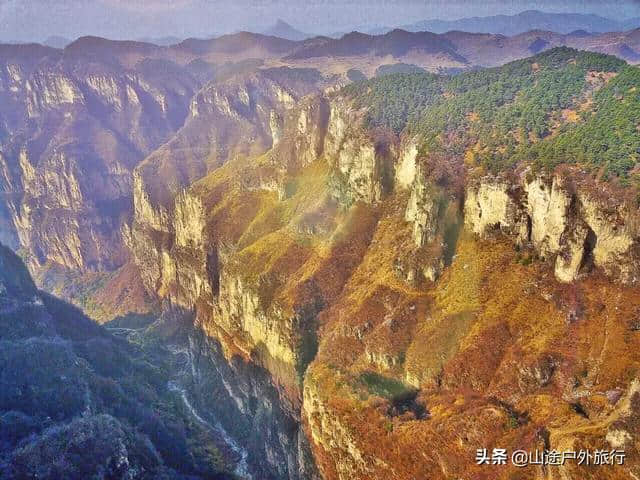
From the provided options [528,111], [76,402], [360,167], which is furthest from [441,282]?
[76,402]

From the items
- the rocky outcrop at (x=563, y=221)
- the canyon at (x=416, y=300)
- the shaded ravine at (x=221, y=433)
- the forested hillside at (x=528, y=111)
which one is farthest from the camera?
the shaded ravine at (x=221, y=433)

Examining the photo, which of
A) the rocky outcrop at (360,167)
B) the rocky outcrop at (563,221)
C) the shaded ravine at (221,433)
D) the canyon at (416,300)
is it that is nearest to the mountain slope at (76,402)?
the shaded ravine at (221,433)

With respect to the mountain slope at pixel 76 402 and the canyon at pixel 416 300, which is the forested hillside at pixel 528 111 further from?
the mountain slope at pixel 76 402

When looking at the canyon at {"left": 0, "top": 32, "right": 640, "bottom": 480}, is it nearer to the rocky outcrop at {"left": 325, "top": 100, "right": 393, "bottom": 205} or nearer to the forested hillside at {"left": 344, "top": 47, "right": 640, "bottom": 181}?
the rocky outcrop at {"left": 325, "top": 100, "right": 393, "bottom": 205}

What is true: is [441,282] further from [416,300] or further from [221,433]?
[221,433]

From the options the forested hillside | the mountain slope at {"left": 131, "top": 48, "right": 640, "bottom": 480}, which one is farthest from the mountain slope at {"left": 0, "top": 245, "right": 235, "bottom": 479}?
the forested hillside

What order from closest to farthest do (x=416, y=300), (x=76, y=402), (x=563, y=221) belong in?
(x=563, y=221) < (x=416, y=300) < (x=76, y=402)

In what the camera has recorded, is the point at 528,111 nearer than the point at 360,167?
Yes

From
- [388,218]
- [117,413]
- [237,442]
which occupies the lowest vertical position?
[237,442]

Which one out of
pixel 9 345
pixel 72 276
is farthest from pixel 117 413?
pixel 72 276

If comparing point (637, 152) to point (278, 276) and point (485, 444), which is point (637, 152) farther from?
point (278, 276)

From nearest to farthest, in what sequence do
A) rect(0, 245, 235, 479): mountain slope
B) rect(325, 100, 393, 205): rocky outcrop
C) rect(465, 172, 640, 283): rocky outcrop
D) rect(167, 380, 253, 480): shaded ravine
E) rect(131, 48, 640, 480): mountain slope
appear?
1. rect(131, 48, 640, 480): mountain slope
2. rect(465, 172, 640, 283): rocky outcrop
3. rect(0, 245, 235, 479): mountain slope
4. rect(167, 380, 253, 480): shaded ravine
5. rect(325, 100, 393, 205): rocky outcrop
